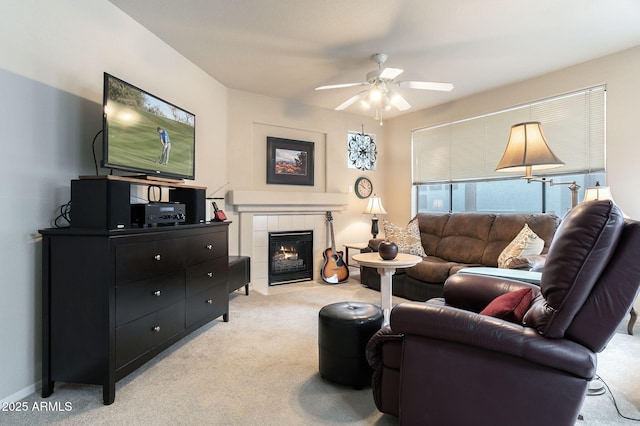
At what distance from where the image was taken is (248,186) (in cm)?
446

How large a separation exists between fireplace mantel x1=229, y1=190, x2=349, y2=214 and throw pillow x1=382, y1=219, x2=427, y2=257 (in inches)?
39.8

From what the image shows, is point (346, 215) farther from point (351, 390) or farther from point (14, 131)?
point (14, 131)

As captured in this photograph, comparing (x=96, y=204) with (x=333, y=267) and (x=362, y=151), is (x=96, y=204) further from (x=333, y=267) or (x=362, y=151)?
(x=362, y=151)

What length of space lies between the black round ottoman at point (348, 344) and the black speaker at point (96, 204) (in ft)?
4.50

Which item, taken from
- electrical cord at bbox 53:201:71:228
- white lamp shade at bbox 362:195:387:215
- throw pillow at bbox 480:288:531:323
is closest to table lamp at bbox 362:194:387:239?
white lamp shade at bbox 362:195:387:215

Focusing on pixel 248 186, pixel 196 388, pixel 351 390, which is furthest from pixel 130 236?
pixel 248 186

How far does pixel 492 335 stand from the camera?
1.31 metres

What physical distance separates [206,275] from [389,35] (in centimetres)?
259

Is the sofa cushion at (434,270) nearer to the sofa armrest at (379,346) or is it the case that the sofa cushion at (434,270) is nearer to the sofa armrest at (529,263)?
the sofa armrest at (529,263)

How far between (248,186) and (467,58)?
2.92m

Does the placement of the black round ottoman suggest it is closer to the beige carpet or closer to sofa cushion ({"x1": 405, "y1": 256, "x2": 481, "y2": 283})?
the beige carpet

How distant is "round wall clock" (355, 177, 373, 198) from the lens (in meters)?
5.52

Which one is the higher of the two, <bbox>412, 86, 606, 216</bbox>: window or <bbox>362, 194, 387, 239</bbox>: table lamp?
<bbox>412, 86, 606, 216</bbox>: window

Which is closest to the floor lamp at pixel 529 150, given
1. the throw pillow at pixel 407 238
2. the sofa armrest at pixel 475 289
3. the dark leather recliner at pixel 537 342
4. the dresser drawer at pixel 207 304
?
the sofa armrest at pixel 475 289
